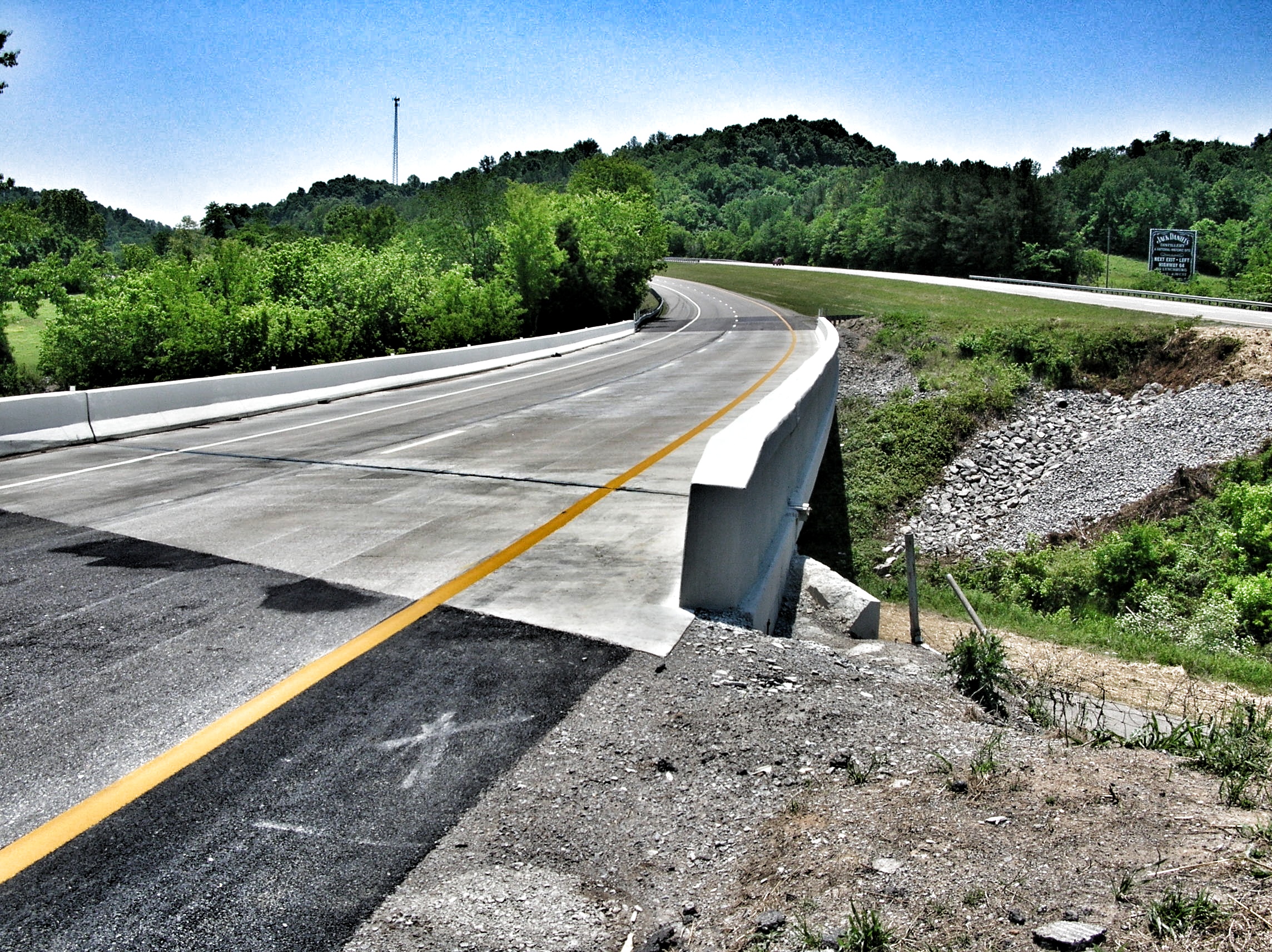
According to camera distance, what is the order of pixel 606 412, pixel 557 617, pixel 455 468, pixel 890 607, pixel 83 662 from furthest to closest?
pixel 606 412 → pixel 890 607 → pixel 455 468 → pixel 557 617 → pixel 83 662

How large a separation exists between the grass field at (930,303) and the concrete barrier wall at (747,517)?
85.2 feet

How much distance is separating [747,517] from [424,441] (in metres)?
7.81

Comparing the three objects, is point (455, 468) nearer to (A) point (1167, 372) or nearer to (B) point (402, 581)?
(B) point (402, 581)

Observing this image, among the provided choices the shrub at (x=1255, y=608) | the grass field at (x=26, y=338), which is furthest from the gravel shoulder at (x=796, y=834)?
the grass field at (x=26, y=338)

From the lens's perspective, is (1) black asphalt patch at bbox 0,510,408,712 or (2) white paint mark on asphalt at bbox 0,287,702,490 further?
(2) white paint mark on asphalt at bbox 0,287,702,490

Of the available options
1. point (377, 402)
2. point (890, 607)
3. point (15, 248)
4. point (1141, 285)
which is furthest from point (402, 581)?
point (1141, 285)

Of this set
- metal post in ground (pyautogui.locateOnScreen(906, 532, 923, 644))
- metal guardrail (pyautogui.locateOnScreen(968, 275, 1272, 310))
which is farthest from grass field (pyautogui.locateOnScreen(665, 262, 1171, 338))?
metal post in ground (pyautogui.locateOnScreen(906, 532, 923, 644))

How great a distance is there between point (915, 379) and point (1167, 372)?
7.95 metres

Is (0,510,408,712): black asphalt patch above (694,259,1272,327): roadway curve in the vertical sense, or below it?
below

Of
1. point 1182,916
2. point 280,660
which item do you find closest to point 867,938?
point 1182,916

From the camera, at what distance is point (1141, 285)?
5700 centimetres

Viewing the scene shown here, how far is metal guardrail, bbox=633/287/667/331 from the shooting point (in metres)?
52.8

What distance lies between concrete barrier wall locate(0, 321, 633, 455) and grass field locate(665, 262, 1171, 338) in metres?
22.5

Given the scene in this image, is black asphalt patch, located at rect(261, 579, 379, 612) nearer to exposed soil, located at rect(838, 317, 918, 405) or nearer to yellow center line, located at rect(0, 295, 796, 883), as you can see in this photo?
yellow center line, located at rect(0, 295, 796, 883)
